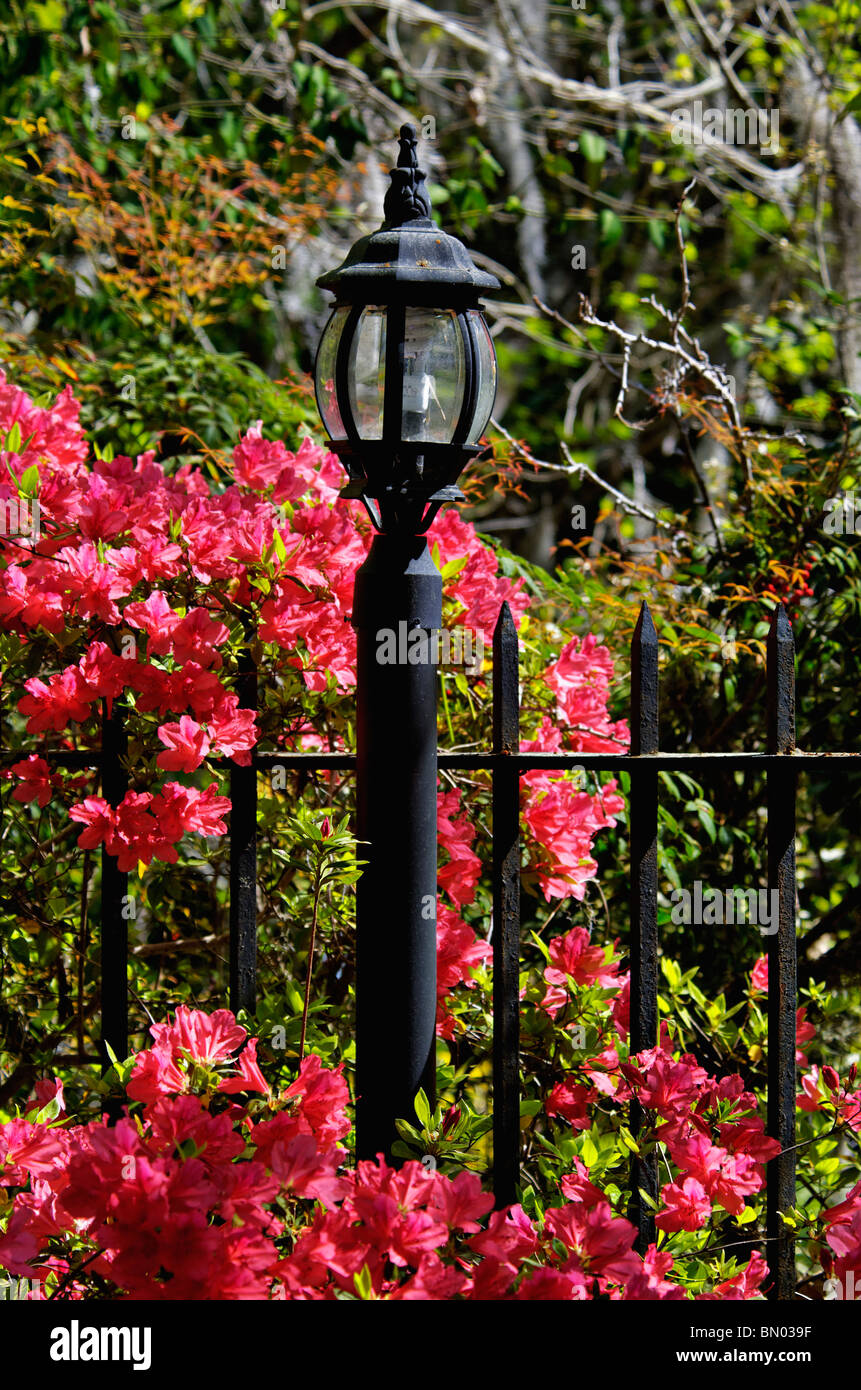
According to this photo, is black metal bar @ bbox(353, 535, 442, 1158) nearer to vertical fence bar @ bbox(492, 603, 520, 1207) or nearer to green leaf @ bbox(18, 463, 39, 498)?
vertical fence bar @ bbox(492, 603, 520, 1207)

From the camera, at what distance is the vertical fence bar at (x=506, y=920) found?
1966 millimetres

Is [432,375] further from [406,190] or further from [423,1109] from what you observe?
[423,1109]

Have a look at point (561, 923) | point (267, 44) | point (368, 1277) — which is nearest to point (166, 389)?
point (561, 923)

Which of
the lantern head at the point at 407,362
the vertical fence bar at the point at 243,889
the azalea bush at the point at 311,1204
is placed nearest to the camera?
the azalea bush at the point at 311,1204

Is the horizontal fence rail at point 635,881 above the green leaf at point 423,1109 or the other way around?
above

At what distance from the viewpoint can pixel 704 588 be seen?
9.82 ft

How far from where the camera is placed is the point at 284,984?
2.35 metres

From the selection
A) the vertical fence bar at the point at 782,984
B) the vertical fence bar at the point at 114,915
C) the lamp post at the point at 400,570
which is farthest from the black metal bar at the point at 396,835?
the vertical fence bar at the point at 782,984

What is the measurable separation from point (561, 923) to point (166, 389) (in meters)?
1.88

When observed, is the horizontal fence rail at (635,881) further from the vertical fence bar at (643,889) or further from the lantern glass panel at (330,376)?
the lantern glass panel at (330,376)

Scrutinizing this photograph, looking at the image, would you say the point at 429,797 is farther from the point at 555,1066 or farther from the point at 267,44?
the point at 267,44

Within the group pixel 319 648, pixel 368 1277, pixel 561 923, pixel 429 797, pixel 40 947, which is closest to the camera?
pixel 368 1277

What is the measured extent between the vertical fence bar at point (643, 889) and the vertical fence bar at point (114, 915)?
80 cm

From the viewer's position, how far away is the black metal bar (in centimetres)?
186
